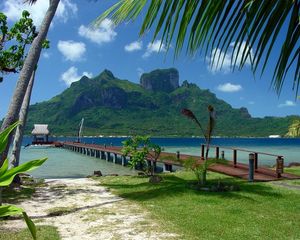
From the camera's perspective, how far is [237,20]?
1.62m

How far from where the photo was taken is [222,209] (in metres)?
10.2

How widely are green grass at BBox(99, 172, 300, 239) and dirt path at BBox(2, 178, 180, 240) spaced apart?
426 mm

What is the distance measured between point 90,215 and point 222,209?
324 cm

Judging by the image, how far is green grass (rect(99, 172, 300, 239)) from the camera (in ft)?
26.1

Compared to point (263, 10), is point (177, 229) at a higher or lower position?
lower

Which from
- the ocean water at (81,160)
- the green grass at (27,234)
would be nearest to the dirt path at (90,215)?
the green grass at (27,234)

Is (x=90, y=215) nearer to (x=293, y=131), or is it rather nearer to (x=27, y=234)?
(x=27, y=234)

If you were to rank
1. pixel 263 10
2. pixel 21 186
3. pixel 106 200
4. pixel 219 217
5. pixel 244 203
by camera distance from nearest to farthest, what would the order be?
pixel 263 10 < pixel 219 217 < pixel 244 203 < pixel 106 200 < pixel 21 186

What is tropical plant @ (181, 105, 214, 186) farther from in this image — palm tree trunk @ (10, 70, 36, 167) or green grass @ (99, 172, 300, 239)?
palm tree trunk @ (10, 70, 36, 167)

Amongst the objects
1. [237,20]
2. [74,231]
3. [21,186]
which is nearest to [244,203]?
[74,231]

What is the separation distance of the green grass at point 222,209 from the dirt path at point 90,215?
43cm

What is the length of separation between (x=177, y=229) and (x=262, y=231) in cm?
164

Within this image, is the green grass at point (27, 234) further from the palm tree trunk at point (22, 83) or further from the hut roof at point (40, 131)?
the hut roof at point (40, 131)

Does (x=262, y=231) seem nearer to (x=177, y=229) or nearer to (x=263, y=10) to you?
(x=177, y=229)
